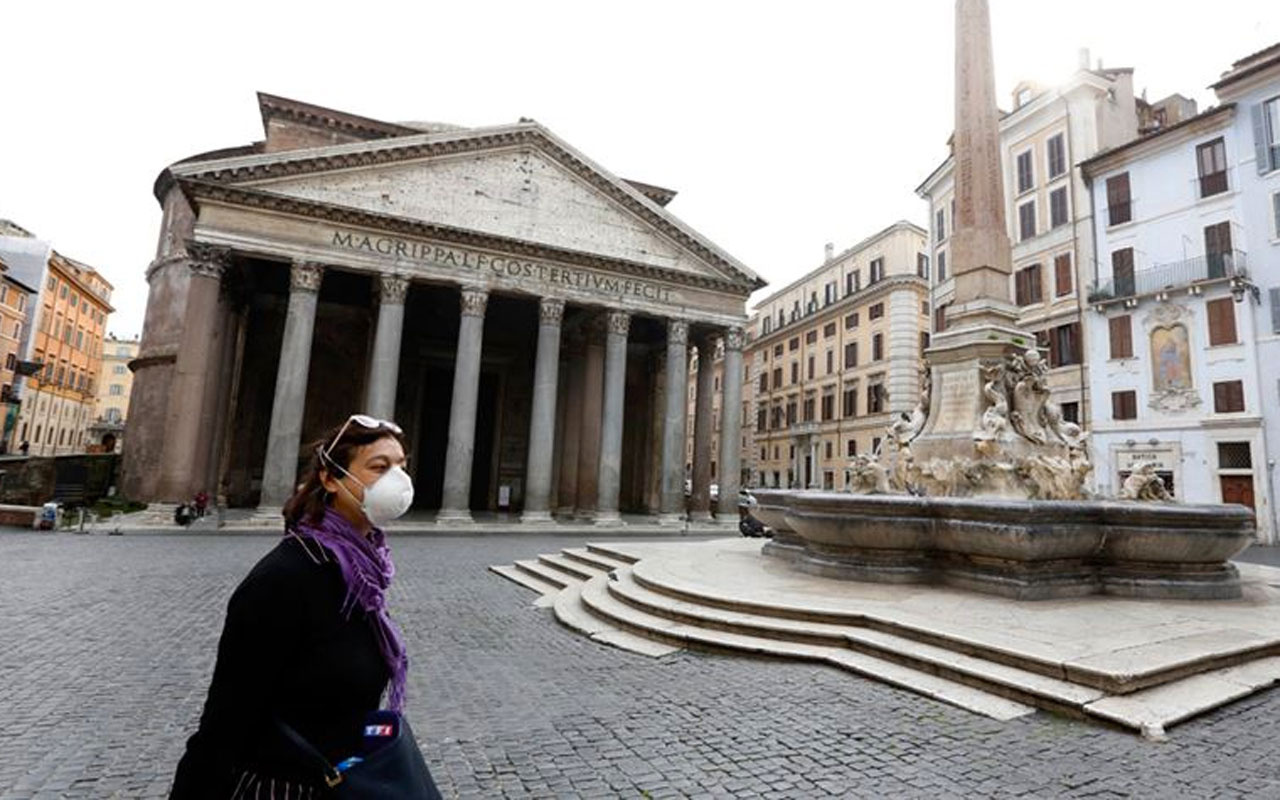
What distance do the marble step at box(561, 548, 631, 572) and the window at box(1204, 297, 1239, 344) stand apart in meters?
21.0

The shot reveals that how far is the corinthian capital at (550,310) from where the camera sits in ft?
74.3

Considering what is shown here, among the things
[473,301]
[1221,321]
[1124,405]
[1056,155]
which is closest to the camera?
[1221,321]

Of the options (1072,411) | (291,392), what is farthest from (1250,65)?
(291,392)

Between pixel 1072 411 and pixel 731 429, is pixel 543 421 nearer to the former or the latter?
pixel 731 429

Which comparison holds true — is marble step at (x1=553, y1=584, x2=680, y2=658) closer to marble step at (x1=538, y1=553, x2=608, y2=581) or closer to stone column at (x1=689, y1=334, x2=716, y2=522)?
marble step at (x1=538, y1=553, x2=608, y2=581)

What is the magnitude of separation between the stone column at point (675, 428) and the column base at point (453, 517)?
22.6 ft

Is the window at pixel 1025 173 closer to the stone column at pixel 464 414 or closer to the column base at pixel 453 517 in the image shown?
the stone column at pixel 464 414

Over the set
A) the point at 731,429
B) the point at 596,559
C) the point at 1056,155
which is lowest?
the point at 596,559

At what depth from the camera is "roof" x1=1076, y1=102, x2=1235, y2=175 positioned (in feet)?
67.4

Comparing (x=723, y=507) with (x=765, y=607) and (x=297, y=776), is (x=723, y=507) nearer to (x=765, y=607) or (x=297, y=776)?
(x=765, y=607)

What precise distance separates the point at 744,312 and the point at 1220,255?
1513 centimetres

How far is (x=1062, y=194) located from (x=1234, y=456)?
1086 centimetres

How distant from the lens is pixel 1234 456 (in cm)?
1981

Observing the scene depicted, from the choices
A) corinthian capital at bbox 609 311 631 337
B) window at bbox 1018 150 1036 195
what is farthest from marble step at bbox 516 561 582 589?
window at bbox 1018 150 1036 195
